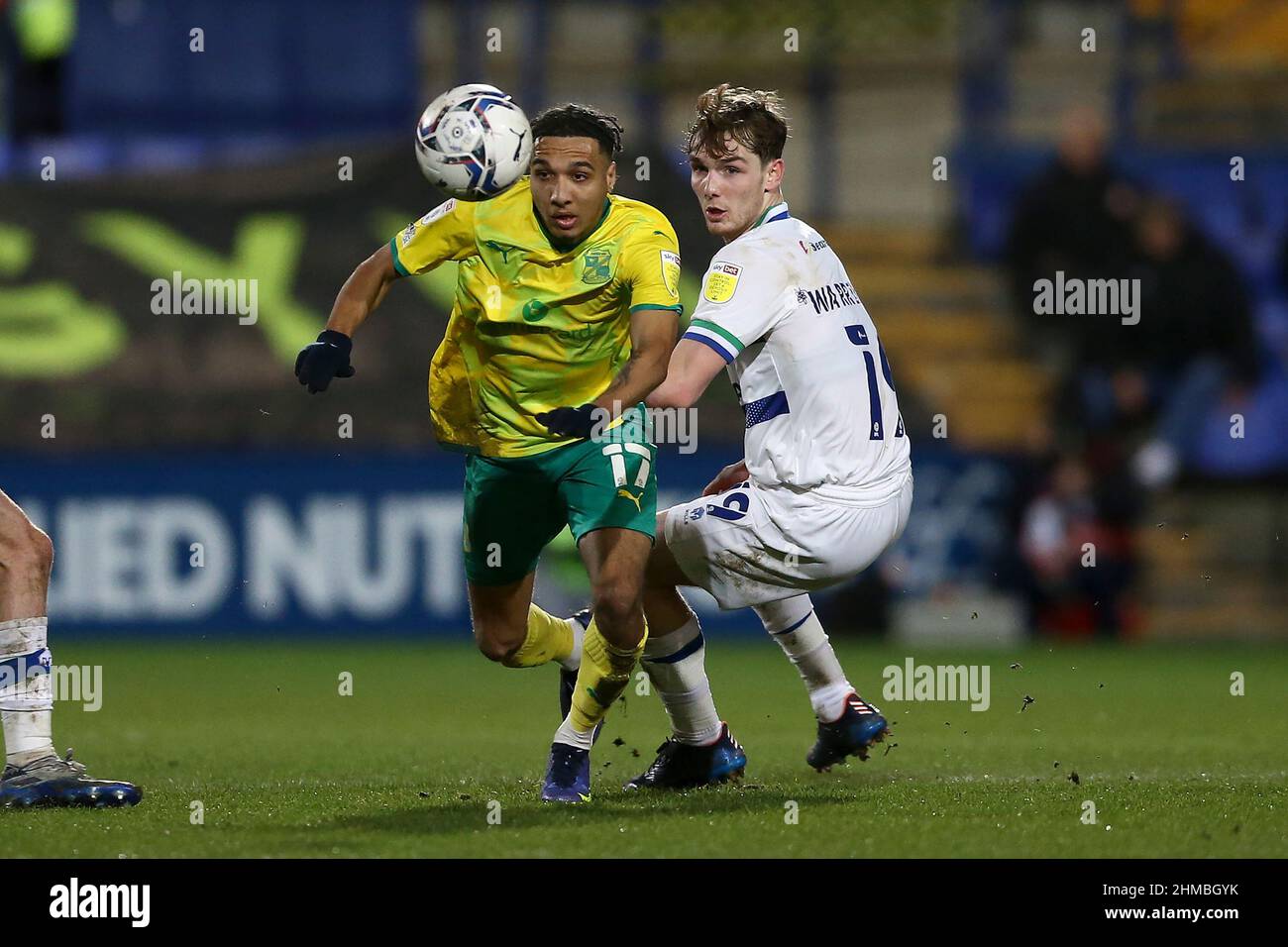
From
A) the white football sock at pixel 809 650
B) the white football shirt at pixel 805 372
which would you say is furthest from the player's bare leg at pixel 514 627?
the white football shirt at pixel 805 372

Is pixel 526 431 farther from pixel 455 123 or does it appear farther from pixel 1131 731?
pixel 1131 731

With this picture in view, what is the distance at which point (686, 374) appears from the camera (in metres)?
6.02

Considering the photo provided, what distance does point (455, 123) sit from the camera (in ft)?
19.9

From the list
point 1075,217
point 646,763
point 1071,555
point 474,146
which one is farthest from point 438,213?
point 1075,217

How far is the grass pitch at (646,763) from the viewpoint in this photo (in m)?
5.34

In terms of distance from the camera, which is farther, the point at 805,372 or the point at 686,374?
the point at 805,372

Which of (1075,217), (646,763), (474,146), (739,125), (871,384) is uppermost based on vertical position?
(1075,217)

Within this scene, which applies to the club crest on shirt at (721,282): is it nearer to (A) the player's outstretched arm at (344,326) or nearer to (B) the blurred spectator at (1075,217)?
(A) the player's outstretched arm at (344,326)

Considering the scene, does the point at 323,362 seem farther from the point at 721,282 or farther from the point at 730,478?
the point at 730,478

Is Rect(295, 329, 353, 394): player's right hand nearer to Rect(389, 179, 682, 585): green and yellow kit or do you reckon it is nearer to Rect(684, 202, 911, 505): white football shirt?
Rect(389, 179, 682, 585): green and yellow kit

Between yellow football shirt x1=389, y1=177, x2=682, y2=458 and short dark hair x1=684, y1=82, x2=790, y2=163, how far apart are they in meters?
0.31

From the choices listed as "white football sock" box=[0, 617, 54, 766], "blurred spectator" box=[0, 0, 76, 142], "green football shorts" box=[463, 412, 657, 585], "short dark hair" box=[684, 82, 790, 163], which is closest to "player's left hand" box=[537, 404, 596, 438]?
"green football shorts" box=[463, 412, 657, 585]

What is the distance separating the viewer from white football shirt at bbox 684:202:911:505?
6266 millimetres

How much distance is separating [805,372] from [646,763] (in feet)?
6.48
